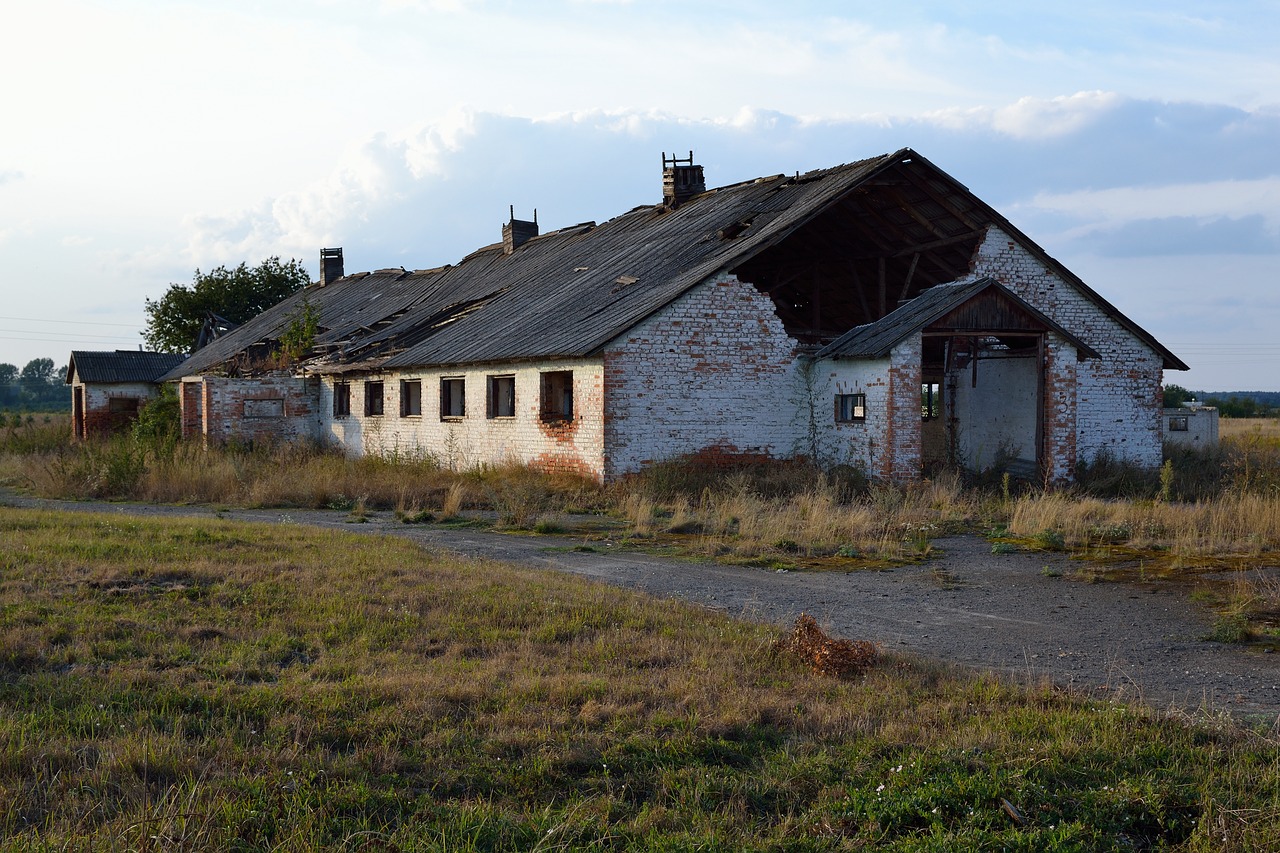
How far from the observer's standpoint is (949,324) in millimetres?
17328

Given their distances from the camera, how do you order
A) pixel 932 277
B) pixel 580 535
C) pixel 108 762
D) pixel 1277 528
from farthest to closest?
pixel 932 277 < pixel 580 535 < pixel 1277 528 < pixel 108 762

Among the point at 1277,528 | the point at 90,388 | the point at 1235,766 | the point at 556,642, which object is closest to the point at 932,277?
the point at 1277,528

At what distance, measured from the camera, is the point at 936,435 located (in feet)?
74.6

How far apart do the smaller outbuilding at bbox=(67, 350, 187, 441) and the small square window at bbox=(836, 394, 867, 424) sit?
2468cm

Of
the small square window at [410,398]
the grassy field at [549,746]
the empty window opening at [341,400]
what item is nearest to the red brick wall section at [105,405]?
the empty window opening at [341,400]

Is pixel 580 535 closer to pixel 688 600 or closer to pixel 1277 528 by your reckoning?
pixel 688 600

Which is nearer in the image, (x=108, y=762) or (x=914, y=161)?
(x=108, y=762)

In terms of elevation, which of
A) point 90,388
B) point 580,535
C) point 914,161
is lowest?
point 580,535

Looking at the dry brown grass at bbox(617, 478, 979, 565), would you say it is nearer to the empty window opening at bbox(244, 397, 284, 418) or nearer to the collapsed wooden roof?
the collapsed wooden roof

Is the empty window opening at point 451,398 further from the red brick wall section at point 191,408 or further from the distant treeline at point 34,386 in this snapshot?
the distant treeline at point 34,386

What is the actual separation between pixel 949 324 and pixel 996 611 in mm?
9210

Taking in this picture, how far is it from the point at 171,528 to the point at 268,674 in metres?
6.68

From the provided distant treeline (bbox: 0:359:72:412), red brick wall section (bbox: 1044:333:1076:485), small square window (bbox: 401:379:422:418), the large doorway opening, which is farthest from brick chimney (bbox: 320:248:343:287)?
distant treeline (bbox: 0:359:72:412)

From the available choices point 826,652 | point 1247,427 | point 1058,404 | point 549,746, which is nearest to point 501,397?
point 1058,404
